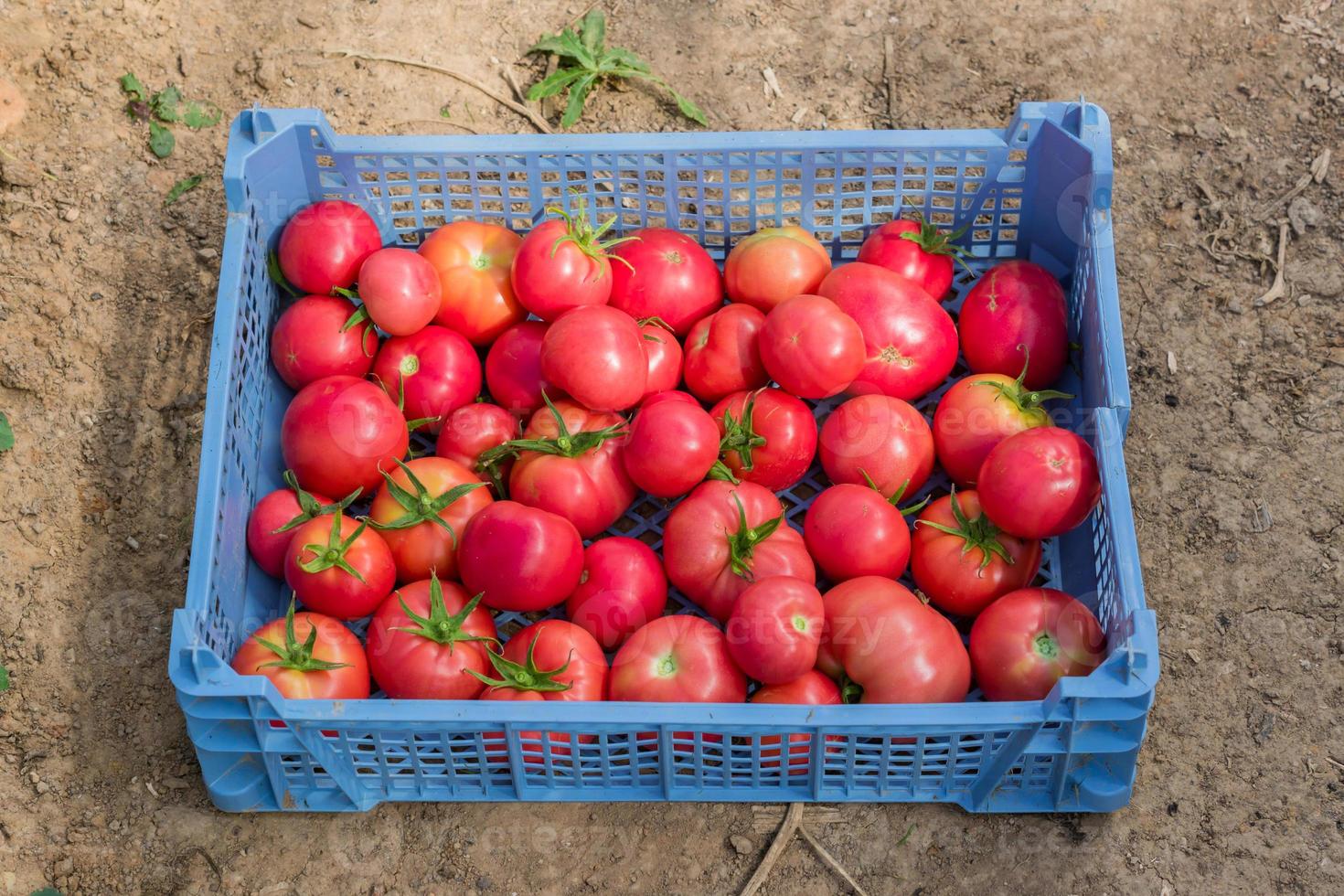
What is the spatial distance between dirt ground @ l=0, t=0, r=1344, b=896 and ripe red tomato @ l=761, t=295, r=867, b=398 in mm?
788

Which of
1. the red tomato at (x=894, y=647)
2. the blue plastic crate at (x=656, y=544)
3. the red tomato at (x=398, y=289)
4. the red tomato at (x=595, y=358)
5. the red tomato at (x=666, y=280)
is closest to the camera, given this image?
the blue plastic crate at (x=656, y=544)

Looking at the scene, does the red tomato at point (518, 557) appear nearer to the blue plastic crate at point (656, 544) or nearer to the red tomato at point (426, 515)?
the red tomato at point (426, 515)

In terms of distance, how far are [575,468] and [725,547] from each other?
0.33m

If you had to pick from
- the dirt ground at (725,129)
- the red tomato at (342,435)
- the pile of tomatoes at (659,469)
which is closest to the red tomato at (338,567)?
the pile of tomatoes at (659,469)

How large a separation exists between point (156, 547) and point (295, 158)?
0.89 metres

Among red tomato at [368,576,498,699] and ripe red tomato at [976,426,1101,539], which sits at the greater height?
ripe red tomato at [976,426,1101,539]

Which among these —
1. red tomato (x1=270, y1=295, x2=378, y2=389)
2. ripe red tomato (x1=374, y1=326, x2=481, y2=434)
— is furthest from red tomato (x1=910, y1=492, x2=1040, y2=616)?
red tomato (x1=270, y1=295, x2=378, y2=389)

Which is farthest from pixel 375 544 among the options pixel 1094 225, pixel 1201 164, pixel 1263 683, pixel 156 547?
pixel 1201 164

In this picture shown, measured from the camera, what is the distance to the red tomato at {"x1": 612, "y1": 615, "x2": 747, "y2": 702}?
2475 millimetres

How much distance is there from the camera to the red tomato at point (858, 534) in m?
2.60

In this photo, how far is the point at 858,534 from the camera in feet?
8.52

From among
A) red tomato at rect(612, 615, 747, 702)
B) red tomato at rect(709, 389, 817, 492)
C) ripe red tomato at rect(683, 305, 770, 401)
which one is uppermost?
ripe red tomato at rect(683, 305, 770, 401)

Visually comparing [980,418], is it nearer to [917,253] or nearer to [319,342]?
[917,253]

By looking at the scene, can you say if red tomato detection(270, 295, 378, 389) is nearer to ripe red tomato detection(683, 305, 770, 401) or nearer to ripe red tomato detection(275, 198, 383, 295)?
ripe red tomato detection(275, 198, 383, 295)
